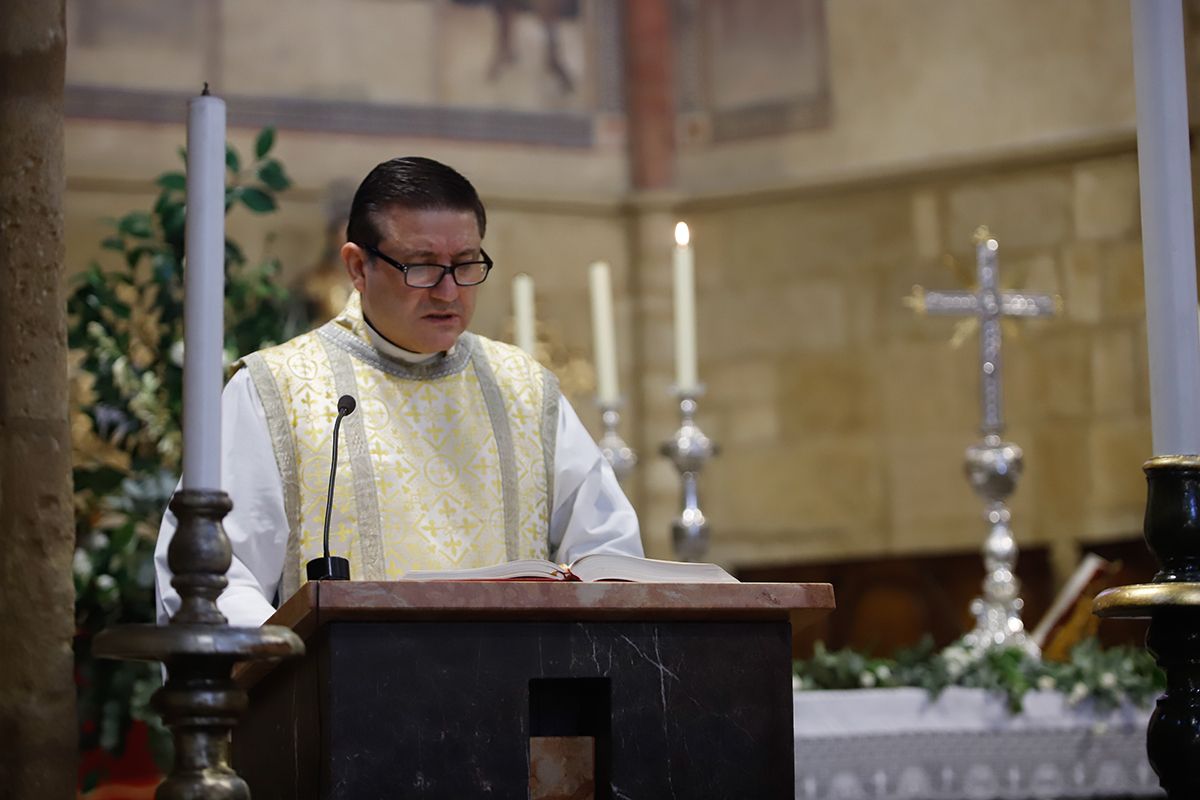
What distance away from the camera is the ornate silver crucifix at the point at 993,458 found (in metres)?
4.82

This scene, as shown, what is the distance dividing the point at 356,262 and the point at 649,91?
5.43 metres

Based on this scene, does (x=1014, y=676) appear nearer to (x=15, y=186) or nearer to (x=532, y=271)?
(x=15, y=186)

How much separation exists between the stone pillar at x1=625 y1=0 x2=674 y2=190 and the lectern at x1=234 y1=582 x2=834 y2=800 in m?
6.17

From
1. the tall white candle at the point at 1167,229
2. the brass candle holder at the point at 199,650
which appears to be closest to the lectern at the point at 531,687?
the brass candle holder at the point at 199,650

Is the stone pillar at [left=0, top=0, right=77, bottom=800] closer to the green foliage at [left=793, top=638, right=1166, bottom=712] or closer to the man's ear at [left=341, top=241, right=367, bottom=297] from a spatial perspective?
the man's ear at [left=341, top=241, right=367, bottom=297]

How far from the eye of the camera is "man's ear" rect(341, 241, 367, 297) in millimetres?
3455

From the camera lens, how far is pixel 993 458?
4.97 metres

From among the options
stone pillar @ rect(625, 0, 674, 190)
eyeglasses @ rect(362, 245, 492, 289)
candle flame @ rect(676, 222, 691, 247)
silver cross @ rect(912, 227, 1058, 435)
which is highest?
stone pillar @ rect(625, 0, 674, 190)

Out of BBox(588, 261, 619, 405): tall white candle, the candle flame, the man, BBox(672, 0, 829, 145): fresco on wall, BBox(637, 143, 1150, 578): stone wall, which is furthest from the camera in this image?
BBox(672, 0, 829, 145): fresco on wall

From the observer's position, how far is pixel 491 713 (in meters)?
2.43

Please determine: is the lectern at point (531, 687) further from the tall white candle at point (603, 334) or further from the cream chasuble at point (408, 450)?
the tall white candle at point (603, 334)

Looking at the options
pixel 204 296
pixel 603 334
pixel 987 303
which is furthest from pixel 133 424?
pixel 204 296

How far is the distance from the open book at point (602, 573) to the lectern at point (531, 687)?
0.31 feet

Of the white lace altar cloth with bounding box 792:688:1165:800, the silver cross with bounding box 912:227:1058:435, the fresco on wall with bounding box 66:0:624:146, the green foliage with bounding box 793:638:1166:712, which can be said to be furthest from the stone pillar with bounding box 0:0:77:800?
the fresco on wall with bounding box 66:0:624:146
